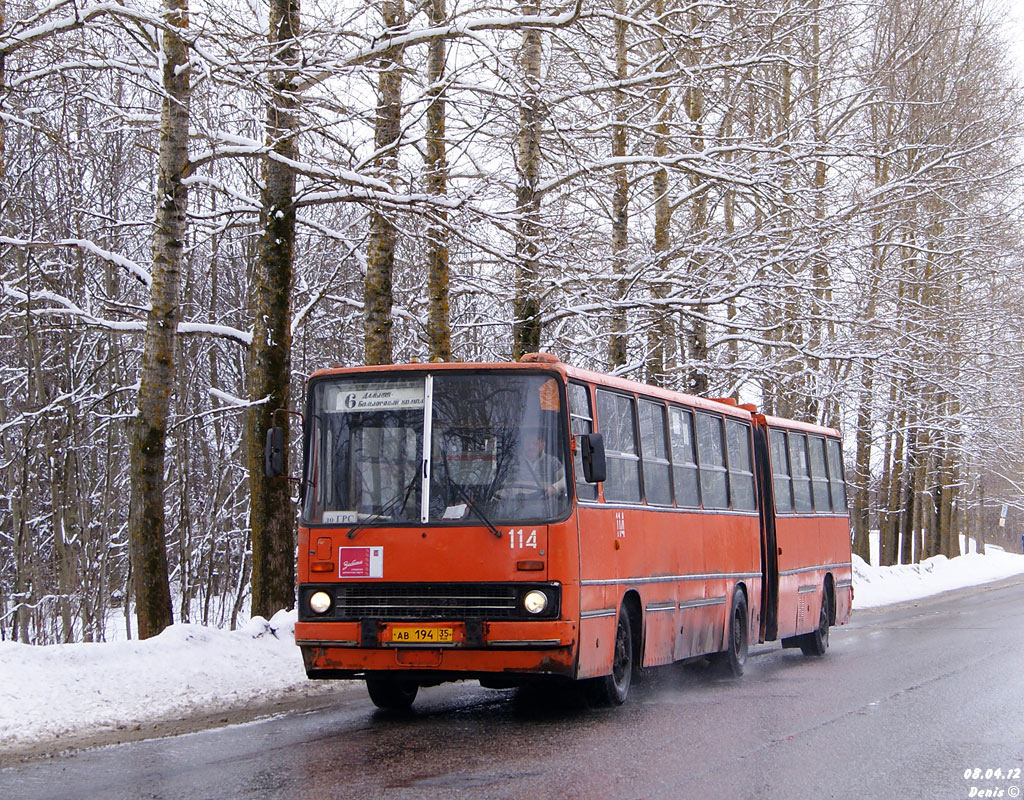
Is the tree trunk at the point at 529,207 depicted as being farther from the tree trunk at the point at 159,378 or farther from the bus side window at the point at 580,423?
the tree trunk at the point at 159,378

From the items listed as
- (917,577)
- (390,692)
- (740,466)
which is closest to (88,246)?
(390,692)

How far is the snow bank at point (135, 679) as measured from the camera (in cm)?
1041

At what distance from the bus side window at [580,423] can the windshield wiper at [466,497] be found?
2.63 ft

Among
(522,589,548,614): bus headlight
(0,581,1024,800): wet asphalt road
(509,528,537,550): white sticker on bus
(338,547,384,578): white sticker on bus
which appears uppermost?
(509,528,537,550): white sticker on bus

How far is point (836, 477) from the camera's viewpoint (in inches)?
845

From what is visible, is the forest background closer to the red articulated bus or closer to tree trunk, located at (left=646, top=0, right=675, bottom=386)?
tree trunk, located at (left=646, top=0, right=675, bottom=386)

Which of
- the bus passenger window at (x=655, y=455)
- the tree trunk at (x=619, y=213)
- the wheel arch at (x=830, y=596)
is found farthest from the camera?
the tree trunk at (x=619, y=213)

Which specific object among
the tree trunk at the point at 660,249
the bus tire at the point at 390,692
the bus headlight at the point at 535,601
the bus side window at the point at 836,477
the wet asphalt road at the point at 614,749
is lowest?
the wet asphalt road at the point at 614,749

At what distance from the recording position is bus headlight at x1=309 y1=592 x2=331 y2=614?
10.8 meters

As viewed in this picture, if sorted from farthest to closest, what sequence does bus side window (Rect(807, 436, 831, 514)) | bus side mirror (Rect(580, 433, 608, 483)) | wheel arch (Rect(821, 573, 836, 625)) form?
wheel arch (Rect(821, 573, 836, 625)), bus side window (Rect(807, 436, 831, 514)), bus side mirror (Rect(580, 433, 608, 483))

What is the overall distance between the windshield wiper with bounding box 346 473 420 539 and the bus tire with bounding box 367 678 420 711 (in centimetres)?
143

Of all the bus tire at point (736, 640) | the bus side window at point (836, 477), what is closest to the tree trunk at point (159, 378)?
the bus tire at point (736, 640)

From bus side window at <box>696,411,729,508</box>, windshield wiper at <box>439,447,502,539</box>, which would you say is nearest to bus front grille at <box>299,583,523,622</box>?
windshield wiper at <box>439,447,502,539</box>

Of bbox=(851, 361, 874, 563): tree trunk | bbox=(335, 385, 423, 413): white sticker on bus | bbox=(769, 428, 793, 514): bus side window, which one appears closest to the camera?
bbox=(335, 385, 423, 413): white sticker on bus
